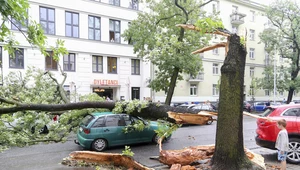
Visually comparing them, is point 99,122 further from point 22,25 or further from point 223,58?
point 223,58

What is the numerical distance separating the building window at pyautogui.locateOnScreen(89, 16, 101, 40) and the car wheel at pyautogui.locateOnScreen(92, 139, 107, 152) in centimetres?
1611

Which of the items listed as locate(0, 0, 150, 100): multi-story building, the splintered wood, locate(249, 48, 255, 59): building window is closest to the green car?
the splintered wood

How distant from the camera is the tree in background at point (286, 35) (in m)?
24.5

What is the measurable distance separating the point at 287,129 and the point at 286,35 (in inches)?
943

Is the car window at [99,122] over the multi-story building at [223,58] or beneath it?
beneath

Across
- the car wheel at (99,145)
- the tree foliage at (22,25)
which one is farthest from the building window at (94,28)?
the tree foliage at (22,25)

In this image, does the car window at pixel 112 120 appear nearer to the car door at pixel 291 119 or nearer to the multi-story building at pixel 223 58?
the car door at pixel 291 119

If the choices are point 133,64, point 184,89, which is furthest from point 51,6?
point 184,89

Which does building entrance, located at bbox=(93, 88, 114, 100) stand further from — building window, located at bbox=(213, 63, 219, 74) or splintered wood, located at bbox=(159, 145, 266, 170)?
splintered wood, located at bbox=(159, 145, 266, 170)

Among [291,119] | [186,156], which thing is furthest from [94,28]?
[291,119]

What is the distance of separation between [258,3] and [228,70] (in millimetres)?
37124

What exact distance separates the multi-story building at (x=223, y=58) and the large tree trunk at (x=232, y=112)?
21900mm

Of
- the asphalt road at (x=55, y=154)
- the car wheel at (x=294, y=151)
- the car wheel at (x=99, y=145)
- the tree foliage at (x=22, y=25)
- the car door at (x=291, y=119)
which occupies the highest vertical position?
the tree foliage at (x=22, y=25)

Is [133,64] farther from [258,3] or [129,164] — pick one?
[258,3]
